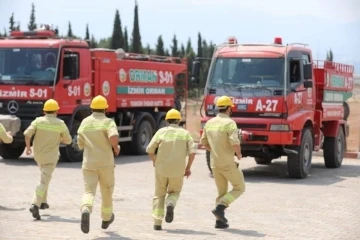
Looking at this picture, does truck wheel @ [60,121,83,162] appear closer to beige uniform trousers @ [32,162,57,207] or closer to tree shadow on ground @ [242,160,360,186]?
tree shadow on ground @ [242,160,360,186]

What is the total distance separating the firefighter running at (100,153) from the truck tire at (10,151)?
10545 mm

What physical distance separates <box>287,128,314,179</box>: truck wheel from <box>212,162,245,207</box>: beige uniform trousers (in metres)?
5.80

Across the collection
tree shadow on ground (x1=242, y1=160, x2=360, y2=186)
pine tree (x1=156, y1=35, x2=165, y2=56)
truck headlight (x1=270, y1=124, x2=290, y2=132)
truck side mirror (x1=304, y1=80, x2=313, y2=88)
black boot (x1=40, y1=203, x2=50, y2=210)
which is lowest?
tree shadow on ground (x1=242, y1=160, x2=360, y2=186)

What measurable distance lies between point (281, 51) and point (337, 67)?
128 inches

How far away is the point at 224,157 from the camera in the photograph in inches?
402

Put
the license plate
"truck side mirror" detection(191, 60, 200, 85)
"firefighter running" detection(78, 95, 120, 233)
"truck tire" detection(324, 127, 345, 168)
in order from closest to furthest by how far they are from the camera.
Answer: "firefighter running" detection(78, 95, 120, 233), the license plate, "truck side mirror" detection(191, 60, 200, 85), "truck tire" detection(324, 127, 345, 168)

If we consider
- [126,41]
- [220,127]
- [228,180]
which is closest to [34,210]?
[228,180]

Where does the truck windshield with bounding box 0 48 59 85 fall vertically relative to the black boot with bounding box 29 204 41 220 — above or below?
above

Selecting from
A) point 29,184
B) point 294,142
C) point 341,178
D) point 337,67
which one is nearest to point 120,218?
point 29,184

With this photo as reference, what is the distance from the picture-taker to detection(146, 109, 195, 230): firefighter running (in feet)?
32.3

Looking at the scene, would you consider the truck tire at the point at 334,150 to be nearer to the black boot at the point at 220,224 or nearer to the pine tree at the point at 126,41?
the black boot at the point at 220,224

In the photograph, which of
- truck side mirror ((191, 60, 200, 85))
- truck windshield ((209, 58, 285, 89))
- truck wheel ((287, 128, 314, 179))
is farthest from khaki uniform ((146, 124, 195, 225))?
truck side mirror ((191, 60, 200, 85))

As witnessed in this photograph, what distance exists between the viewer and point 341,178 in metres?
16.8

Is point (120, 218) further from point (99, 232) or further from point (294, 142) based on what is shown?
point (294, 142)
